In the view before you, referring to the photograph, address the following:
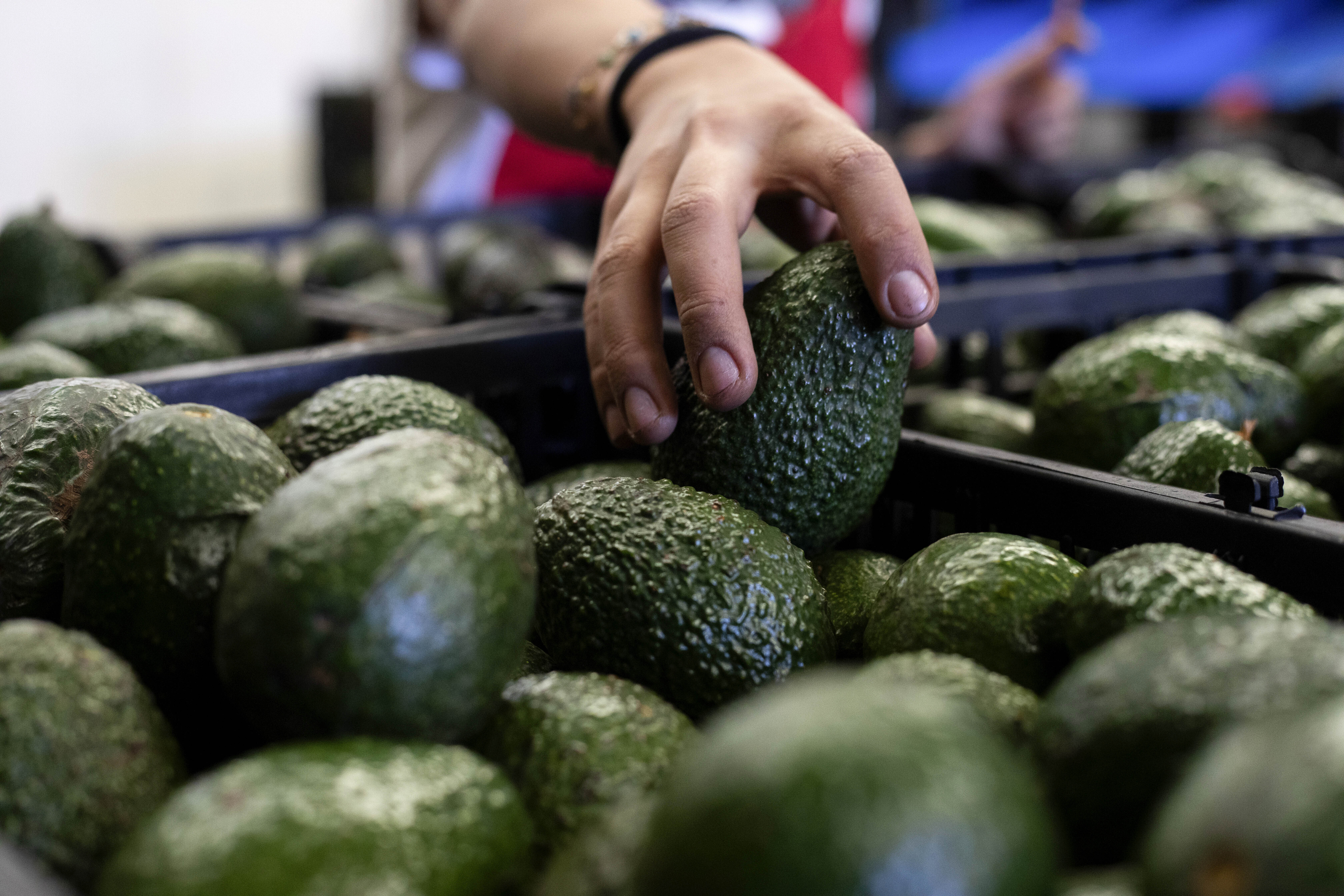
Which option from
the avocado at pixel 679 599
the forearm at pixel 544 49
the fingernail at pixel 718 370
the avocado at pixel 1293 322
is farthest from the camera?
the forearm at pixel 544 49

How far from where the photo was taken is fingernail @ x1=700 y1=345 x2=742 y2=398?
1253mm

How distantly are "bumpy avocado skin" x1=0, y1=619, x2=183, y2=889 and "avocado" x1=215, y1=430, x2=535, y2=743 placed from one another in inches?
3.2

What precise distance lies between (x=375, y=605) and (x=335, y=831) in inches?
6.6

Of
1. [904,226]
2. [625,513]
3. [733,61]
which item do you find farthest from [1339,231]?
[625,513]

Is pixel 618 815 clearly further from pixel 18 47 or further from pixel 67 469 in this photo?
pixel 18 47

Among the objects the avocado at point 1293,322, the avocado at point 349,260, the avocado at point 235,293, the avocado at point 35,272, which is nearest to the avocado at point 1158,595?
the avocado at point 1293,322

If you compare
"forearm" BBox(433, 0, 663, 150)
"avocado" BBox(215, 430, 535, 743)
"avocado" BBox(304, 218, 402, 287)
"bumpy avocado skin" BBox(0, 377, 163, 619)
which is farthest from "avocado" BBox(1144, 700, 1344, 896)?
"avocado" BBox(304, 218, 402, 287)

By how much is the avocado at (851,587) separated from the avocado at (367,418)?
1.34 ft

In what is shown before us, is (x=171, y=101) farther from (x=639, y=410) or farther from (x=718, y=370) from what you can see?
(x=718, y=370)

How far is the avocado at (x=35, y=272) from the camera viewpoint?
2.30 metres

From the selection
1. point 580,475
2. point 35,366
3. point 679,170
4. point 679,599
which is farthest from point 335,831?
point 35,366

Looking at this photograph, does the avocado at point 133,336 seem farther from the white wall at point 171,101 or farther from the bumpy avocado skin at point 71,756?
the white wall at point 171,101

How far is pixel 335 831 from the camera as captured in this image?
2.32 feet

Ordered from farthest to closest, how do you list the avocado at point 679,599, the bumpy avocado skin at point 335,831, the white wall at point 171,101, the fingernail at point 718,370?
the white wall at point 171,101 → the fingernail at point 718,370 → the avocado at point 679,599 → the bumpy avocado skin at point 335,831
